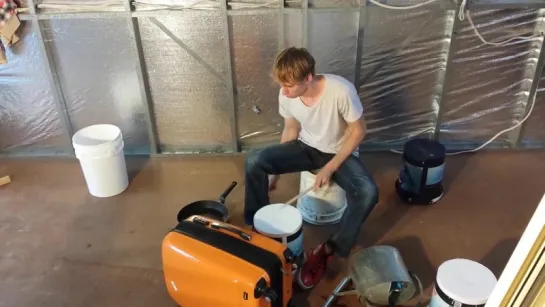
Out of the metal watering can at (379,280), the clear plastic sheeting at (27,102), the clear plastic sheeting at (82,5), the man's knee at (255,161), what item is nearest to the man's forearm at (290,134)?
the man's knee at (255,161)

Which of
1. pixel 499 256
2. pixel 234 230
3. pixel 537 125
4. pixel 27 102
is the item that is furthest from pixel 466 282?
pixel 27 102

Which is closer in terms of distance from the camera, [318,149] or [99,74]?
[318,149]

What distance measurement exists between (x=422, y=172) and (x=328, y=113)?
0.66m

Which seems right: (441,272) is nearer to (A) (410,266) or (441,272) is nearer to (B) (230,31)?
(A) (410,266)

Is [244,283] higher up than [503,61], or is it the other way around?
[503,61]

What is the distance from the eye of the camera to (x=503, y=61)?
9.11 feet

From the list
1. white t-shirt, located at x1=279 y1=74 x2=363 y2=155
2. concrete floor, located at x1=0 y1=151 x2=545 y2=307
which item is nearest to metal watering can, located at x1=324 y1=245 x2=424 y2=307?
concrete floor, located at x1=0 y1=151 x2=545 y2=307

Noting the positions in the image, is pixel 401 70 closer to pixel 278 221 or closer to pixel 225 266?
pixel 278 221

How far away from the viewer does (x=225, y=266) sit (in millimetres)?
1586

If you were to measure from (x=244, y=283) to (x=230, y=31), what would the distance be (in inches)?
62.8

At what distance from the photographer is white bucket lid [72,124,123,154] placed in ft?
8.29

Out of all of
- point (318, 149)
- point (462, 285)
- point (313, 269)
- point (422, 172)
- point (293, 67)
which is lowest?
point (313, 269)

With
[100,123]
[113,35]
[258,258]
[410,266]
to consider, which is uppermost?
[113,35]

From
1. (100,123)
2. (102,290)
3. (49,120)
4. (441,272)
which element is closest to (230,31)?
(100,123)
